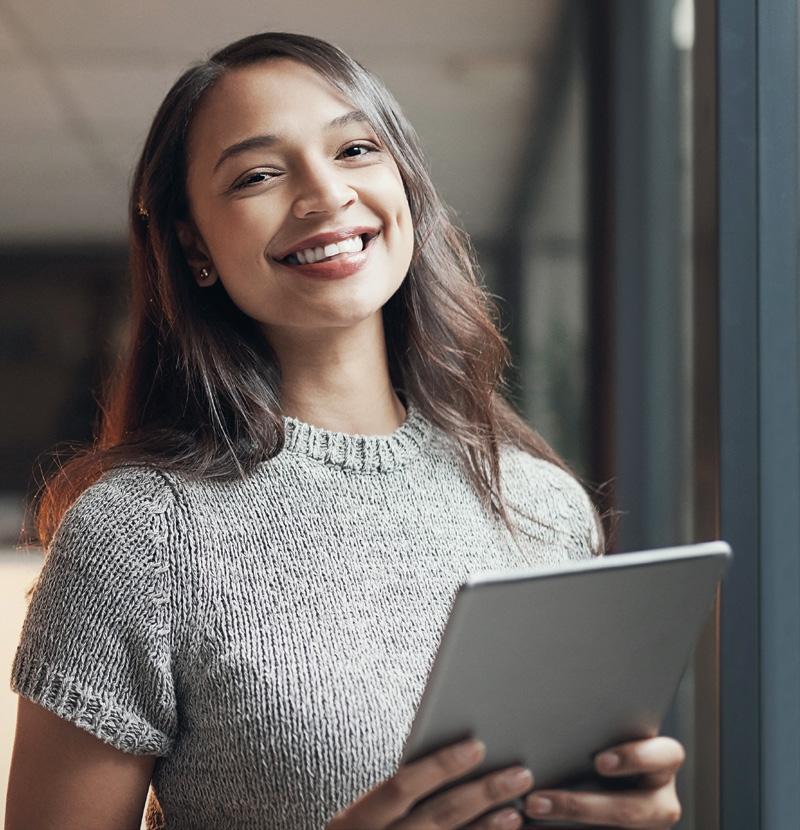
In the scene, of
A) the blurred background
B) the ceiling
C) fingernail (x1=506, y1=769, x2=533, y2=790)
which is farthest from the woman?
the ceiling

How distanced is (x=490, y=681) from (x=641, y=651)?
0.46 ft

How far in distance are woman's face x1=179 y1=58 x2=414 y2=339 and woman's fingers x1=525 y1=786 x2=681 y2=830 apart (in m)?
0.54

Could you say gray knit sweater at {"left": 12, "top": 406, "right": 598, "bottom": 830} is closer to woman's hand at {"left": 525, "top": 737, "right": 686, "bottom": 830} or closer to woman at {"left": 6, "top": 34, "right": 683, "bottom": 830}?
woman at {"left": 6, "top": 34, "right": 683, "bottom": 830}

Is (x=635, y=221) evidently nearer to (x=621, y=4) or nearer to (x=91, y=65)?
(x=621, y=4)

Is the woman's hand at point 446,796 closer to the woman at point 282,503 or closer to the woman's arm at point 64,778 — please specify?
the woman at point 282,503

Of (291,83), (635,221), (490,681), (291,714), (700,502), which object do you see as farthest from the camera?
(635,221)

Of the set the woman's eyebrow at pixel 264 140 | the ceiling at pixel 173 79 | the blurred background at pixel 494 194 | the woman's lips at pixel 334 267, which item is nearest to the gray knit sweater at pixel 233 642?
the woman's lips at pixel 334 267

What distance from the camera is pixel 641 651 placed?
2.69 ft

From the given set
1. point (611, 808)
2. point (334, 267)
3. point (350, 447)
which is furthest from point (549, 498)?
point (611, 808)

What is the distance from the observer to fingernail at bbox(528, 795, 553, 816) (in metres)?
0.82

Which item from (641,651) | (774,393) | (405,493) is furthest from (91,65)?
(641,651)

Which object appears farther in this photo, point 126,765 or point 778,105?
point 778,105

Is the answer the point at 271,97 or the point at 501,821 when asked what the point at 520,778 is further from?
the point at 271,97

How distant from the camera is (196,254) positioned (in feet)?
4.05
